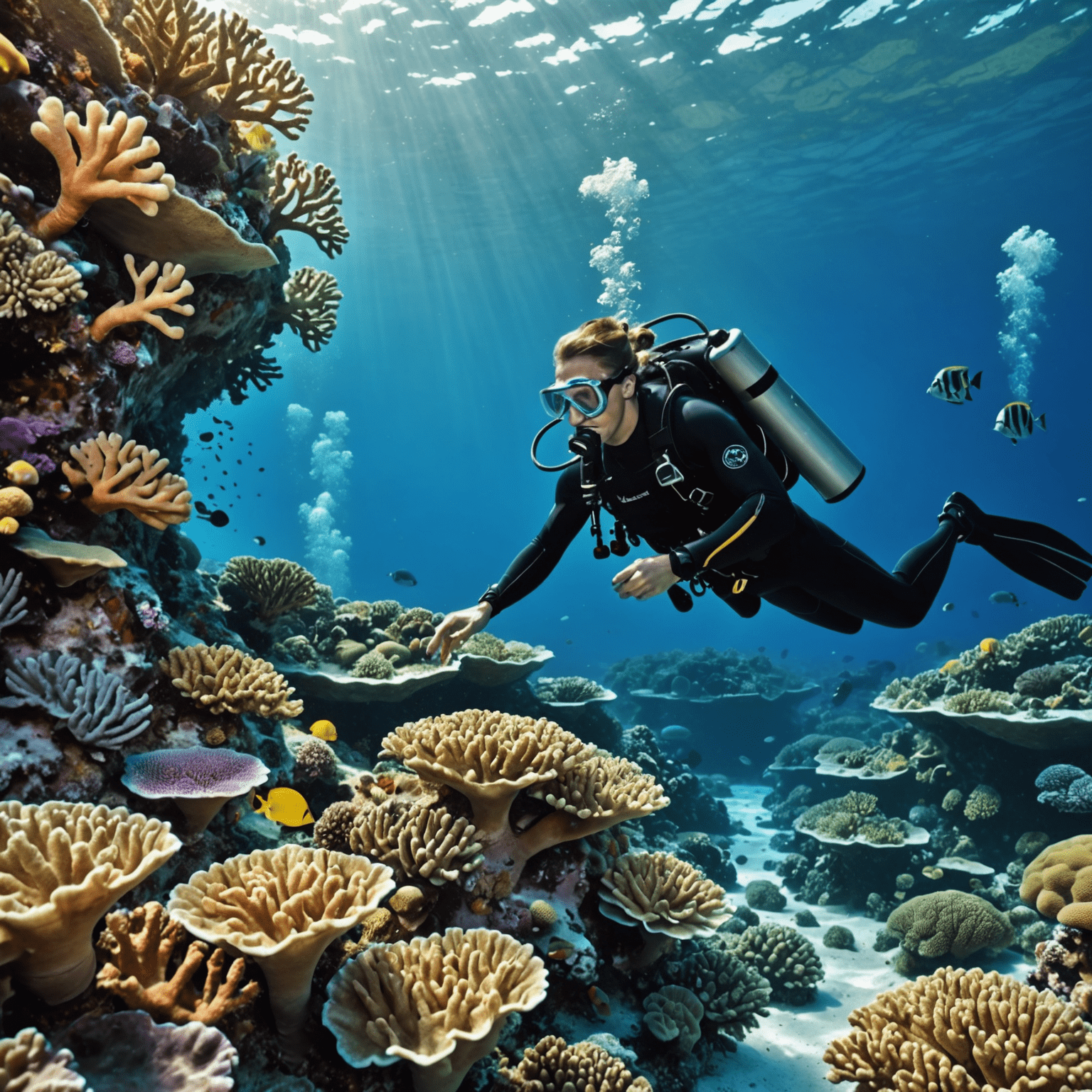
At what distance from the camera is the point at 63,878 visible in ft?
6.12

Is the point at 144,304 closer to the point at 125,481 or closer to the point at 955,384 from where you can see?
the point at 125,481

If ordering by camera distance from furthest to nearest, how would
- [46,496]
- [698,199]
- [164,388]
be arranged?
[698,199] < [164,388] < [46,496]

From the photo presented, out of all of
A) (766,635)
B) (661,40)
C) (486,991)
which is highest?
(766,635)

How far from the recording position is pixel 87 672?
305 cm

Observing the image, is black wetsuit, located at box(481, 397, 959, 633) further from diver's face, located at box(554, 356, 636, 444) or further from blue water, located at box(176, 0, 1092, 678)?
blue water, located at box(176, 0, 1092, 678)

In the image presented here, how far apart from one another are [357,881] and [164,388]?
14.9 ft

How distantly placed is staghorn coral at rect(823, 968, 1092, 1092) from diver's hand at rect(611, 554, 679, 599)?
2531 millimetres

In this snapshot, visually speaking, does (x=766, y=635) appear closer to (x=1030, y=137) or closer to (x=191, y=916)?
(x=1030, y=137)

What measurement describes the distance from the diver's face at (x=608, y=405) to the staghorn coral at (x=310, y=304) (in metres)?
3.81

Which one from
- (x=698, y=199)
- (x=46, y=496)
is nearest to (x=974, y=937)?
(x=46, y=496)

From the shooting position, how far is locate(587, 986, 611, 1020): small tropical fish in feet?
11.8

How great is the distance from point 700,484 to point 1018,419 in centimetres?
570

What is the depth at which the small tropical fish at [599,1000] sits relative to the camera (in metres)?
3.59

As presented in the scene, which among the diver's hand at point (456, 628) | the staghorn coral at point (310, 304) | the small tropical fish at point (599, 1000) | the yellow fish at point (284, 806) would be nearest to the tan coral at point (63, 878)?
the yellow fish at point (284, 806)
